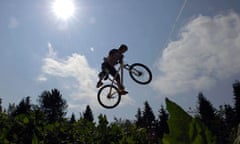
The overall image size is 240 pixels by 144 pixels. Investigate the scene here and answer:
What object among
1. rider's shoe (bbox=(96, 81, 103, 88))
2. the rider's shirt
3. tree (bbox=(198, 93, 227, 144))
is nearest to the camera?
the rider's shirt

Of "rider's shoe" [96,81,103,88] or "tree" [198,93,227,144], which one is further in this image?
"tree" [198,93,227,144]

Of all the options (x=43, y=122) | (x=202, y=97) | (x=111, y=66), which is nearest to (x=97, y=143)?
(x=43, y=122)

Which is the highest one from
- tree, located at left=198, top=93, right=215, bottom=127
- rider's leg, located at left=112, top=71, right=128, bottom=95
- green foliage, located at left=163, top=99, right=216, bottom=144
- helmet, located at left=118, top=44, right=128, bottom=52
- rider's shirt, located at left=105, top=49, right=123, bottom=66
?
tree, located at left=198, top=93, right=215, bottom=127

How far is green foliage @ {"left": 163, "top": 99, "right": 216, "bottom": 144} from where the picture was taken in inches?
17.5

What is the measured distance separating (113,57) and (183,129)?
1154cm

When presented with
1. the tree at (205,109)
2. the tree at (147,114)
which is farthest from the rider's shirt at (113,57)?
the tree at (147,114)

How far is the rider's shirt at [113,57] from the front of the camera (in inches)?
470

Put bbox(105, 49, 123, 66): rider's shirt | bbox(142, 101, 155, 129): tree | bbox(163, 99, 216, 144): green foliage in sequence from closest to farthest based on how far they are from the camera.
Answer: bbox(163, 99, 216, 144): green foliage
bbox(105, 49, 123, 66): rider's shirt
bbox(142, 101, 155, 129): tree

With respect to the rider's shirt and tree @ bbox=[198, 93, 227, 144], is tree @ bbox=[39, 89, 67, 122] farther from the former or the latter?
the rider's shirt

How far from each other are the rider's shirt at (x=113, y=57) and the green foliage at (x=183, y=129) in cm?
1146

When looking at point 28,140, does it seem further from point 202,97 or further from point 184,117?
point 202,97

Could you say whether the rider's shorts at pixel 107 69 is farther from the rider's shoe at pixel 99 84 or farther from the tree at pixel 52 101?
the tree at pixel 52 101

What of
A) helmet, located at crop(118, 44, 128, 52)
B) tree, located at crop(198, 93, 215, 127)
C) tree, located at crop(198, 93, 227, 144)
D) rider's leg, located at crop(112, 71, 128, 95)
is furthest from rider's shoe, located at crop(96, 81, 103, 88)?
tree, located at crop(198, 93, 215, 127)

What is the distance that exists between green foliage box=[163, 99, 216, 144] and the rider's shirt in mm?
11458
